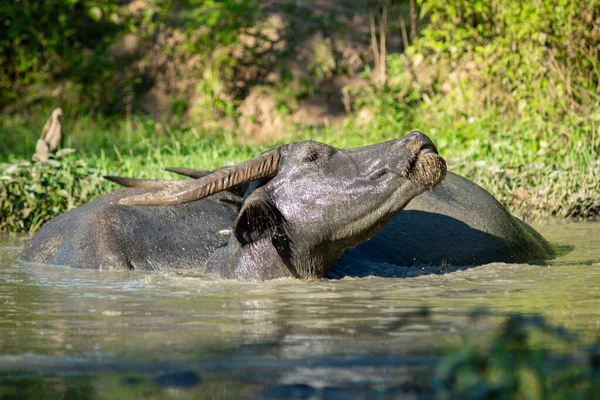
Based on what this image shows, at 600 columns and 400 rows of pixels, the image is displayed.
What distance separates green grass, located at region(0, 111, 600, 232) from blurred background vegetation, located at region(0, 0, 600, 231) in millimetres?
21

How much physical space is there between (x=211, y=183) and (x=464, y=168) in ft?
15.3

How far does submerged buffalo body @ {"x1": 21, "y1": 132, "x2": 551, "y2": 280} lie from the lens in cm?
524

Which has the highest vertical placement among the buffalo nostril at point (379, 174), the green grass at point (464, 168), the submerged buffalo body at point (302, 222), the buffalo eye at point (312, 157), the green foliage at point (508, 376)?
the green foliage at point (508, 376)

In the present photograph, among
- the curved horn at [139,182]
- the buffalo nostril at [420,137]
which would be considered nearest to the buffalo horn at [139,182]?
the curved horn at [139,182]

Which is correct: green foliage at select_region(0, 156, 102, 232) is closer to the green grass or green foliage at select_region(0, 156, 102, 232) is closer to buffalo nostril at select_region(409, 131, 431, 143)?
the green grass

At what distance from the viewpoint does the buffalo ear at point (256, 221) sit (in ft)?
17.3

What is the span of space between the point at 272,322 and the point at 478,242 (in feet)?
9.50

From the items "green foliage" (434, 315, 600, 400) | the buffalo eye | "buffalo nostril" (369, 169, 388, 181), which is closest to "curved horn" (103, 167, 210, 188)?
the buffalo eye

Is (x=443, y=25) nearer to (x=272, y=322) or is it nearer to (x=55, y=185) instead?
(x=55, y=185)

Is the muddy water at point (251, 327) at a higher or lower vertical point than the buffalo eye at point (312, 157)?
lower

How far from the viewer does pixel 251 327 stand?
3871mm

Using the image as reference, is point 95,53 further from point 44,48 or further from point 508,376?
point 508,376

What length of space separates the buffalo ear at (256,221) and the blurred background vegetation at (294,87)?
149 inches

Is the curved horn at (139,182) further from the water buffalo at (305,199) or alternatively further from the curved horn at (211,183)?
the curved horn at (211,183)
